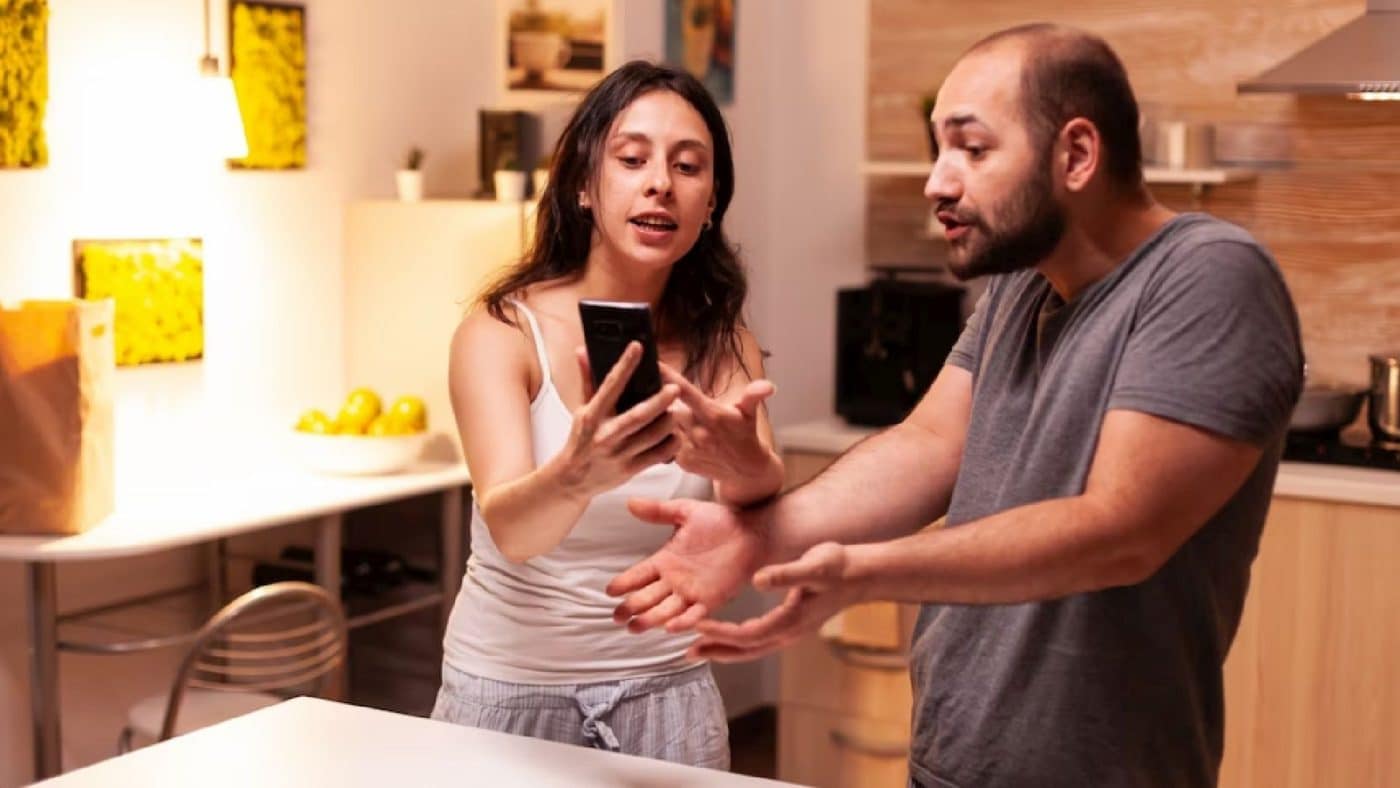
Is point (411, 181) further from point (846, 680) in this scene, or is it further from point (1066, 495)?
point (1066, 495)

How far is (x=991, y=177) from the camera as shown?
1.65 m

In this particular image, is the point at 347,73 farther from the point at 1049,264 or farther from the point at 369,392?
the point at 1049,264

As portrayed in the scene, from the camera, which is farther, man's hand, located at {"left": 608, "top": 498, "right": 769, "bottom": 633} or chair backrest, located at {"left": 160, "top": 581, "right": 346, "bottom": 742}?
chair backrest, located at {"left": 160, "top": 581, "right": 346, "bottom": 742}

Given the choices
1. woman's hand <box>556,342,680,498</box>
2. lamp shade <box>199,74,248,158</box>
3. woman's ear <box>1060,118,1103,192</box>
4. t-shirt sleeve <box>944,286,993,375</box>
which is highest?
lamp shade <box>199,74,248,158</box>

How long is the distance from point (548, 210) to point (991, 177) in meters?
0.84

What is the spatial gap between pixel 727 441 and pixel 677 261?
59 cm

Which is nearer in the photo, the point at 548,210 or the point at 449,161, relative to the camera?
the point at 548,210

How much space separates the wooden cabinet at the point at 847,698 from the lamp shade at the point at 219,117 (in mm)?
1426

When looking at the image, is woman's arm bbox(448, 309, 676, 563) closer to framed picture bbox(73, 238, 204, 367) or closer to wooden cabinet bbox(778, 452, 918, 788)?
framed picture bbox(73, 238, 204, 367)

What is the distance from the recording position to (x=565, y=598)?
217cm

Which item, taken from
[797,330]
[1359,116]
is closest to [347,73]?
[797,330]

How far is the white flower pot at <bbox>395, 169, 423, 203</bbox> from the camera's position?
3812 millimetres

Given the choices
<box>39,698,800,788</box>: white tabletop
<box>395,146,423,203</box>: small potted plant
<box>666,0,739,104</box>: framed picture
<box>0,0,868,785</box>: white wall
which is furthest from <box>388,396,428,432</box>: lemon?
<box>39,698,800,788</box>: white tabletop

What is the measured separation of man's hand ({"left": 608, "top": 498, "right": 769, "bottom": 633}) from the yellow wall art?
1.94m
